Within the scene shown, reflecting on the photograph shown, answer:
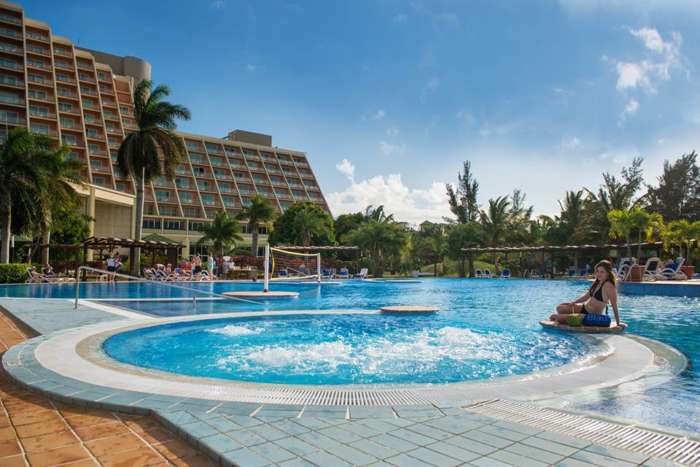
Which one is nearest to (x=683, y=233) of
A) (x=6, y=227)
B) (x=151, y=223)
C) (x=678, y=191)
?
(x=678, y=191)

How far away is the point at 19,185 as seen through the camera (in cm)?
1928

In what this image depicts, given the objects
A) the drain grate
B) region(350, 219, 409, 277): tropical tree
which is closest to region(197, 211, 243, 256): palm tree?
region(350, 219, 409, 277): tropical tree

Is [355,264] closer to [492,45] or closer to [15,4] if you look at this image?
[492,45]

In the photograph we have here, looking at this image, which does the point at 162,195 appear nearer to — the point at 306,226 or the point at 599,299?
the point at 306,226

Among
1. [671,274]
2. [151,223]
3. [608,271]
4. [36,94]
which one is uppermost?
[36,94]

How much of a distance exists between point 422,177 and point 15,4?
53808 millimetres

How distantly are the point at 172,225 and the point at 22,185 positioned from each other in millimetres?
40133

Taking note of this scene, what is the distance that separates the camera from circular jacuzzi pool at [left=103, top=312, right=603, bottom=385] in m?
6.12

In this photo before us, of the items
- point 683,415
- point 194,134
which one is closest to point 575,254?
point 683,415

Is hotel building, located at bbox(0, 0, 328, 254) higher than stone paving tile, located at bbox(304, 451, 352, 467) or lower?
higher

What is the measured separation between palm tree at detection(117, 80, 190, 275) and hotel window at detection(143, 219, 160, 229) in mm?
30680

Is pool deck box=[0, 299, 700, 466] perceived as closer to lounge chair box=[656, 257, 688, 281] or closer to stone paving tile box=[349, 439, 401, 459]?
stone paving tile box=[349, 439, 401, 459]

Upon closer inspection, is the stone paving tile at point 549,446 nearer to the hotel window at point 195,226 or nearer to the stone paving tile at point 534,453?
the stone paving tile at point 534,453

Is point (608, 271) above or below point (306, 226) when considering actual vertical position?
below
